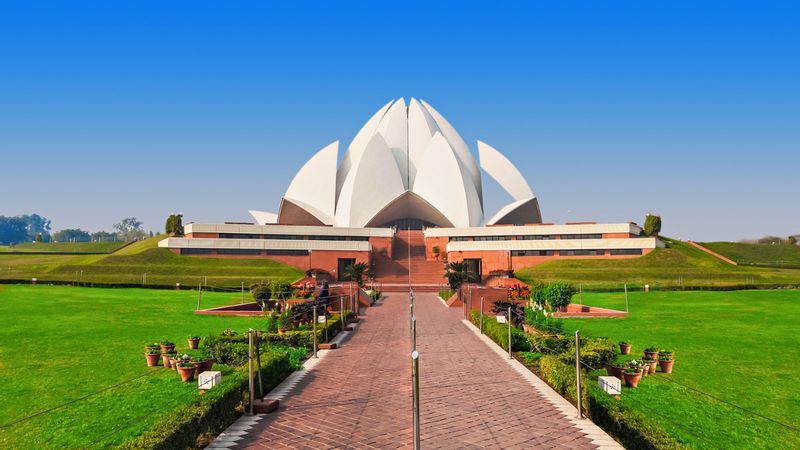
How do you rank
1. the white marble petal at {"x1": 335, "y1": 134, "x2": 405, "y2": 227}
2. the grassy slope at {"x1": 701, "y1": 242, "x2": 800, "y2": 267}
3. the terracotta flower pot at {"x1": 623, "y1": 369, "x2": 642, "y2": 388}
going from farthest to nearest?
the white marble petal at {"x1": 335, "y1": 134, "x2": 405, "y2": 227} → the grassy slope at {"x1": 701, "y1": 242, "x2": 800, "y2": 267} → the terracotta flower pot at {"x1": 623, "y1": 369, "x2": 642, "y2": 388}

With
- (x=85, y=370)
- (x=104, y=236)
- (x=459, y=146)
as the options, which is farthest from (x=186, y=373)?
(x=104, y=236)

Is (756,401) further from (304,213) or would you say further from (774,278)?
(304,213)

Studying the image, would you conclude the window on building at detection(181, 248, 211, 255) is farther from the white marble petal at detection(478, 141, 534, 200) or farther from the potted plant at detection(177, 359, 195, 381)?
the potted plant at detection(177, 359, 195, 381)

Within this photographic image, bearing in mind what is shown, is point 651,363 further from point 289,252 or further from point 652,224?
point 652,224

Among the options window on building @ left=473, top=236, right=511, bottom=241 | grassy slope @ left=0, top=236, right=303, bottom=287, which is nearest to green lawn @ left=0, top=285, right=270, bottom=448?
grassy slope @ left=0, top=236, right=303, bottom=287

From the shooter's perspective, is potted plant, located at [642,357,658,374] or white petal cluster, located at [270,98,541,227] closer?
potted plant, located at [642,357,658,374]
